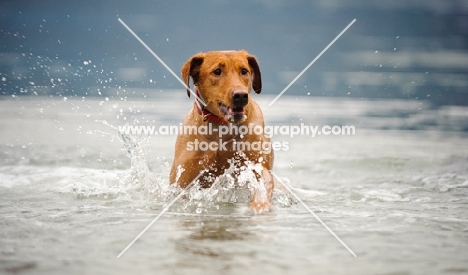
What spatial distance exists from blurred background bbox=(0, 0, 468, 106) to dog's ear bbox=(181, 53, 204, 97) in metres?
9.82

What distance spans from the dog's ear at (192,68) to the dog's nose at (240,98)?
1.70ft

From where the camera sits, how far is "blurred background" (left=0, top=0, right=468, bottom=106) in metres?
18.4

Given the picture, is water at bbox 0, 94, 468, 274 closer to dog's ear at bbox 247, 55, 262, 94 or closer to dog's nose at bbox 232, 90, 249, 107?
dog's nose at bbox 232, 90, 249, 107

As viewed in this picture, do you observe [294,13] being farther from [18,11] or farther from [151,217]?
[151,217]

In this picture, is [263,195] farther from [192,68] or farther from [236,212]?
[192,68]

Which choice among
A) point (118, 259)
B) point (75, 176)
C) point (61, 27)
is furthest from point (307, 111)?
point (61, 27)

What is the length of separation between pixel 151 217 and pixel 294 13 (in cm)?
3054

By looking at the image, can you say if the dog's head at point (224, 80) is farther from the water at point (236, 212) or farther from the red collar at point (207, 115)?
the water at point (236, 212)

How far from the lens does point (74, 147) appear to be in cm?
874

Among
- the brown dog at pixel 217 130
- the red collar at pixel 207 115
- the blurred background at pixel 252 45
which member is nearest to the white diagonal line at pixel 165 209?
the brown dog at pixel 217 130

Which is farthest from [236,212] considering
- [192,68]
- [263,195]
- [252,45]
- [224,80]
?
[252,45]

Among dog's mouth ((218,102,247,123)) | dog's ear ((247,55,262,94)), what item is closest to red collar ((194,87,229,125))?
dog's mouth ((218,102,247,123))

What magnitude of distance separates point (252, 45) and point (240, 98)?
2532 centimetres

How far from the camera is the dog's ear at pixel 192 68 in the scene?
4809 mm
